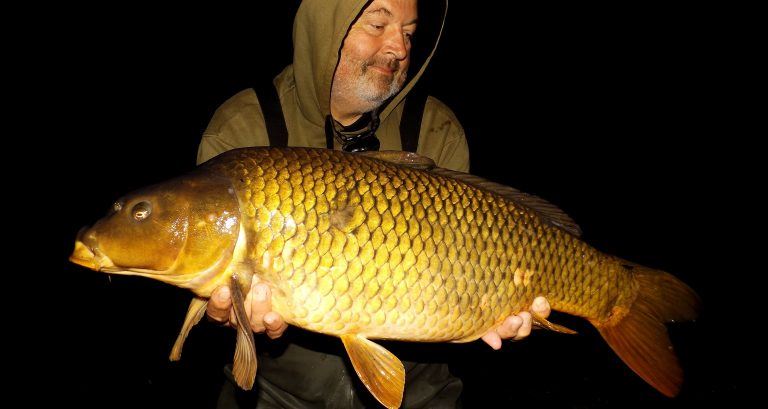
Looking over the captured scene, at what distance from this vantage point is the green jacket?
150 cm

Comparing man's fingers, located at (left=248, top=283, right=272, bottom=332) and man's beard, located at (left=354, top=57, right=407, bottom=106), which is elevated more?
man's beard, located at (left=354, top=57, right=407, bottom=106)

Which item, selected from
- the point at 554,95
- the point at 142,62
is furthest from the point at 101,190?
the point at 554,95

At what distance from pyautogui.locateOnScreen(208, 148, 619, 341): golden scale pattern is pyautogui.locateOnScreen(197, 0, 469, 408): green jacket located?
1.67ft

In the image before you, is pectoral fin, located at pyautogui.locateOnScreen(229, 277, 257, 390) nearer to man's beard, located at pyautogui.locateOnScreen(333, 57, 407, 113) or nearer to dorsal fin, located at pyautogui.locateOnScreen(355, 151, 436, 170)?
dorsal fin, located at pyautogui.locateOnScreen(355, 151, 436, 170)

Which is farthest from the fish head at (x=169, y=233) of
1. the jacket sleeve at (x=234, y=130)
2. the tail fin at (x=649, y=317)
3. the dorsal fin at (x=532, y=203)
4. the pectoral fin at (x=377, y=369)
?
the tail fin at (x=649, y=317)

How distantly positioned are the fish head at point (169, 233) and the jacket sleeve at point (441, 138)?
2.93 feet

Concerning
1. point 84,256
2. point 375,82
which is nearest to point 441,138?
point 375,82

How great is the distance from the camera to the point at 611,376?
2.62 m

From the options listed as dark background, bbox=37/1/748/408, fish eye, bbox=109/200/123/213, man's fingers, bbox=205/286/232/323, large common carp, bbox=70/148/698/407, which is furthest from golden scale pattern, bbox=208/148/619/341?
dark background, bbox=37/1/748/408

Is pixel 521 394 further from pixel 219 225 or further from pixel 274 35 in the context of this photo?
pixel 274 35

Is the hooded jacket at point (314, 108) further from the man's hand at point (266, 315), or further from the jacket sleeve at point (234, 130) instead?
the man's hand at point (266, 315)

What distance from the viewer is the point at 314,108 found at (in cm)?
160

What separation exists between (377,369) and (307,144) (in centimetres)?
82

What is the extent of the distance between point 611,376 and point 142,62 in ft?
44.9
